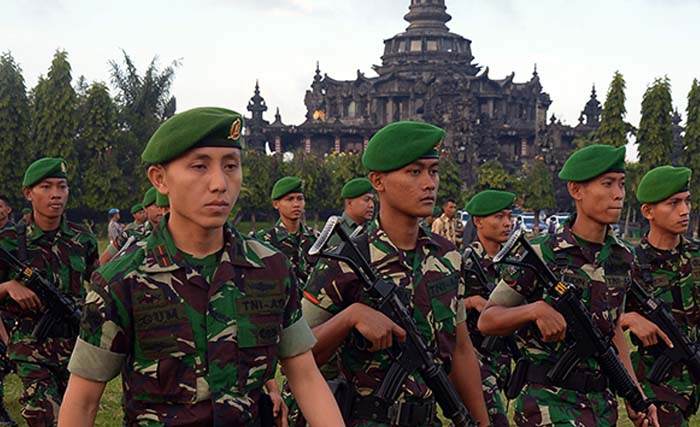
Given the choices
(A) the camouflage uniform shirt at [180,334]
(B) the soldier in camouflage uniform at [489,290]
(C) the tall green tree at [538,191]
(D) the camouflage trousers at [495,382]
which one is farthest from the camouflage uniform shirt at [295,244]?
(C) the tall green tree at [538,191]

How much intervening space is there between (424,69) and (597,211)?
78454 mm

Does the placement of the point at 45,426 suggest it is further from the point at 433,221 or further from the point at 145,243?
the point at 433,221

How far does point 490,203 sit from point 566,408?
3.23 m

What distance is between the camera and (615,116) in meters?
51.8

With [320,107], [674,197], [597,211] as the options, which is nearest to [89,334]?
[597,211]

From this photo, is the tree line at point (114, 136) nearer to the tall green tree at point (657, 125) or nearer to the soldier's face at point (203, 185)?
the tall green tree at point (657, 125)

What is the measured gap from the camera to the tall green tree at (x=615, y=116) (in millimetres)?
51469

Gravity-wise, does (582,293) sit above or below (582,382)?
above

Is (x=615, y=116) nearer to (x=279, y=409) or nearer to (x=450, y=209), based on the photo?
(x=450, y=209)

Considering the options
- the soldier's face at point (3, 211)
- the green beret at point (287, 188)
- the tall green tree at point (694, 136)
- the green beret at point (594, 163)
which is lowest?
the soldier's face at point (3, 211)

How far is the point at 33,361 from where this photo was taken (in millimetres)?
6867

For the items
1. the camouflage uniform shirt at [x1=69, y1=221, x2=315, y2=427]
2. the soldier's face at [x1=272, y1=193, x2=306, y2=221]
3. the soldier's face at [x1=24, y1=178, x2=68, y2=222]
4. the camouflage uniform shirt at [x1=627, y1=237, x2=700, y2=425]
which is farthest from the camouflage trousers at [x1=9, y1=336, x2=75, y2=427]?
the camouflage uniform shirt at [x1=627, y1=237, x2=700, y2=425]

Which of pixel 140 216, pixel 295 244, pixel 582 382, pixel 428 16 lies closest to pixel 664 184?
pixel 582 382

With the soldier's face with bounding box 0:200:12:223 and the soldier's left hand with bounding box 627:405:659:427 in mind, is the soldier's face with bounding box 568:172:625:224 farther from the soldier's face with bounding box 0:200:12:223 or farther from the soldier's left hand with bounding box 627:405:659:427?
the soldier's face with bounding box 0:200:12:223
